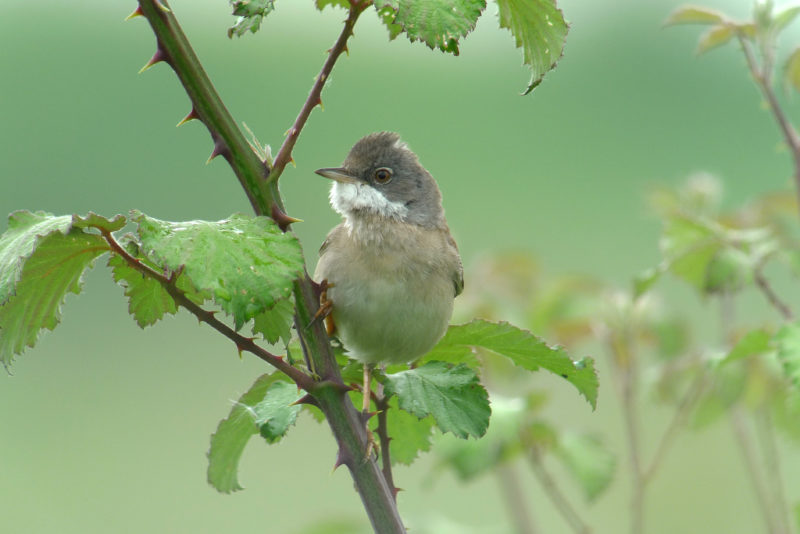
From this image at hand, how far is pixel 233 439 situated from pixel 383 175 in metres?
0.92

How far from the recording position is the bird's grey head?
208 centimetres

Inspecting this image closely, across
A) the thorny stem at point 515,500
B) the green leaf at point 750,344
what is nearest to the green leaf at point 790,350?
the green leaf at point 750,344

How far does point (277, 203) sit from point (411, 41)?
307 mm

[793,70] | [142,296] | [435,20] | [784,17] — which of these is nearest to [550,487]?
[793,70]

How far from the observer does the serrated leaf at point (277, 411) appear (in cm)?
118

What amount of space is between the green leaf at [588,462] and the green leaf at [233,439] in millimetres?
1241

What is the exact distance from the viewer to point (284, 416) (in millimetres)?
1197

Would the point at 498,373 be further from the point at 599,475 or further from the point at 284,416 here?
the point at 284,416

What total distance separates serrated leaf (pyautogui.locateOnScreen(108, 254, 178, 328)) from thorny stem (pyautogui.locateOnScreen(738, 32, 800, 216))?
1.48 metres

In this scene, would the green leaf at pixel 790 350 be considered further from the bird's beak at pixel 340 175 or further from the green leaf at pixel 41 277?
the green leaf at pixel 41 277

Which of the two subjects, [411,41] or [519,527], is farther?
[519,527]

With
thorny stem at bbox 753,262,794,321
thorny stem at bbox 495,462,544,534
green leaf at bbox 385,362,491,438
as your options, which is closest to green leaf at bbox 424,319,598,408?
green leaf at bbox 385,362,491,438

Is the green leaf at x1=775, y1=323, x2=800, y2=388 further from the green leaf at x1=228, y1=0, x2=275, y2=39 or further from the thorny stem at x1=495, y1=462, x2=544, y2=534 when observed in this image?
the thorny stem at x1=495, y1=462, x2=544, y2=534

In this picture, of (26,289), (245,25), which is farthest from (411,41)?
(26,289)
